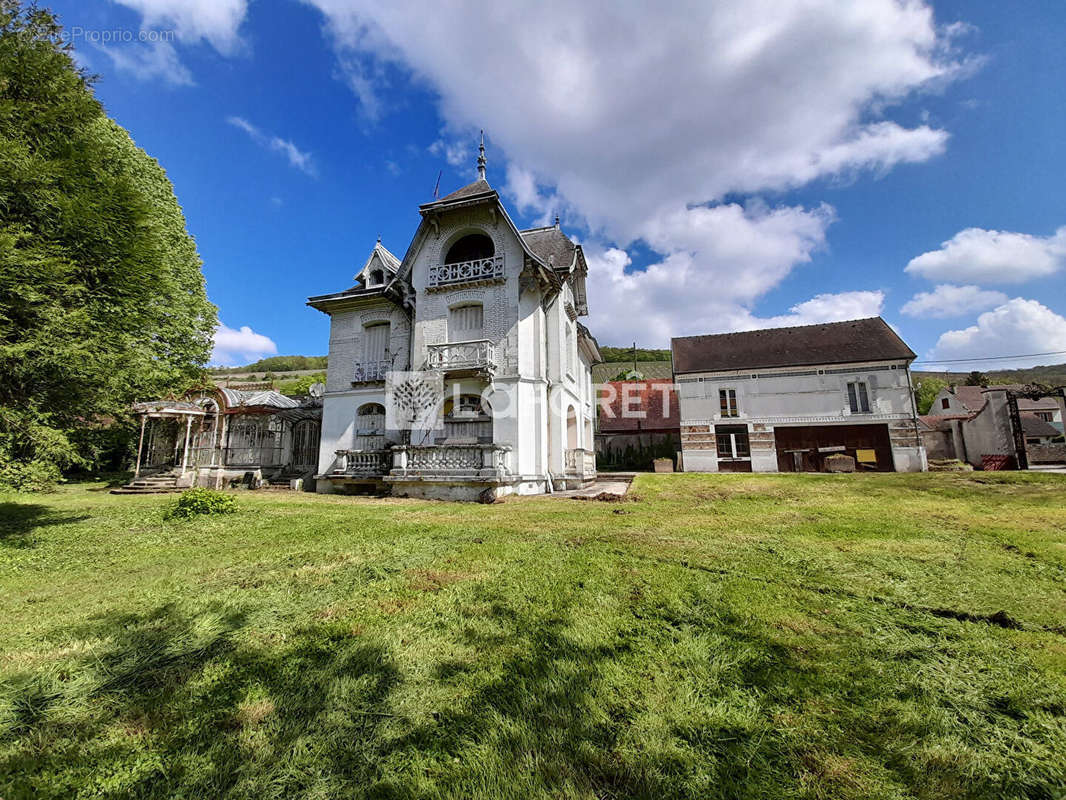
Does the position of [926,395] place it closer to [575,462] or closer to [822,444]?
[822,444]

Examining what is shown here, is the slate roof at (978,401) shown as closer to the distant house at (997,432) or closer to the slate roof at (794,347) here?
the distant house at (997,432)

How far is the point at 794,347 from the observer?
73.0 ft

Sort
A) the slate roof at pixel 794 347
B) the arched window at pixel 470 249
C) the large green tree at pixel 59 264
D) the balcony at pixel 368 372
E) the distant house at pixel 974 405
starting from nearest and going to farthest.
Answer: the large green tree at pixel 59 264 → the arched window at pixel 470 249 → the balcony at pixel 368 372 → the slate roof at pixel 794 347 → the distant house at pixel 974 405

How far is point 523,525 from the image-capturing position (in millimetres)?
7219

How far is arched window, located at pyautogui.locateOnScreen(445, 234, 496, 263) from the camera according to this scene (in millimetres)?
14897

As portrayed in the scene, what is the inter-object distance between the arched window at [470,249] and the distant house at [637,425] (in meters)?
17.9

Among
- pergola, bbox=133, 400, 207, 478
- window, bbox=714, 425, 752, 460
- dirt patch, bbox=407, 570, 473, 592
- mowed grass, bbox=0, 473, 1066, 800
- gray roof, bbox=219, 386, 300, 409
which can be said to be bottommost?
mowed grass, bbox=0, 473, 1066, 800

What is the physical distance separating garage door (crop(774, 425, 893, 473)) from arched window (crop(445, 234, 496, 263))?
56.9ft

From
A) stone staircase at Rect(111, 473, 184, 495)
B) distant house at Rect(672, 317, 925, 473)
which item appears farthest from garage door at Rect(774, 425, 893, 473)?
stone staircase at Rect(111, 473, 184, 495)

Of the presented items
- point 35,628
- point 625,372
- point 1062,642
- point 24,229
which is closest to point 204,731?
point 35,628

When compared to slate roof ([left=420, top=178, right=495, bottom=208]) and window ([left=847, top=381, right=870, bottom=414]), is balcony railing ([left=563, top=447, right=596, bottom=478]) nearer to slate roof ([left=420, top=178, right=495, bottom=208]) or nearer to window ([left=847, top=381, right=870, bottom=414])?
slate roof ([left=420, top=178, right=495, bottom=208])

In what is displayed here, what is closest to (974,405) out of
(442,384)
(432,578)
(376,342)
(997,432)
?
(997,432)

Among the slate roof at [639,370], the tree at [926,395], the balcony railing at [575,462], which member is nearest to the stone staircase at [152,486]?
the balcony railing at [575,462]

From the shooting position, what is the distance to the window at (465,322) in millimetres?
14164
